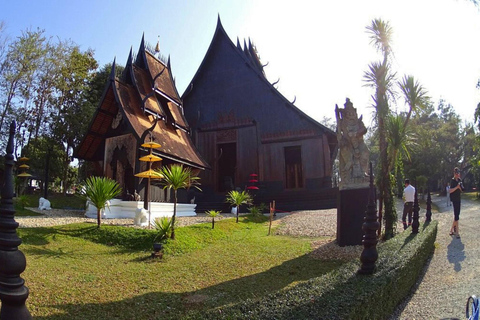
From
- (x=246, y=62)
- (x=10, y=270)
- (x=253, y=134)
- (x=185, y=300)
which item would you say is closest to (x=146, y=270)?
(x=185, y=300)

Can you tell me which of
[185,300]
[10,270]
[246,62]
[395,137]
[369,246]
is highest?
[246,62]

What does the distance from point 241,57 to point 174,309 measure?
18.9 metres

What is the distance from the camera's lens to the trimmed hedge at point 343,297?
7.98 ft

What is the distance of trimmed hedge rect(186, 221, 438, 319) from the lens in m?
2.43

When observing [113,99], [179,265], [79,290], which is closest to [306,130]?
[113,99]

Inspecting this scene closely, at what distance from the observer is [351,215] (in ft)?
26.2

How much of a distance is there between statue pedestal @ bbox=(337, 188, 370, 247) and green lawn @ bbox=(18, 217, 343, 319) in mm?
942

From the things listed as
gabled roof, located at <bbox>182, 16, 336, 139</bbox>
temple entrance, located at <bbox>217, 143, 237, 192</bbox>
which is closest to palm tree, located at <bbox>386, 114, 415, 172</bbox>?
gabled roof, located at <bbox>182, 16, 336, 139</bbox>

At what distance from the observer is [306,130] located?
19250 millimetres

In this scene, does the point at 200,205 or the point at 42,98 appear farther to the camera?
the point at 42,98

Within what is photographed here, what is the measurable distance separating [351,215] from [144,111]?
361 inches

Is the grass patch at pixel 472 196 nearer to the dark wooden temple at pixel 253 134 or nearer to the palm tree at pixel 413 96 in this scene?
the dark wooden temple at pixel 253 134

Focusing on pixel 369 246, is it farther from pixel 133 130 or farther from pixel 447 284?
pixel 133 130

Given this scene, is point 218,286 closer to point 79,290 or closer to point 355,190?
point 79,290
